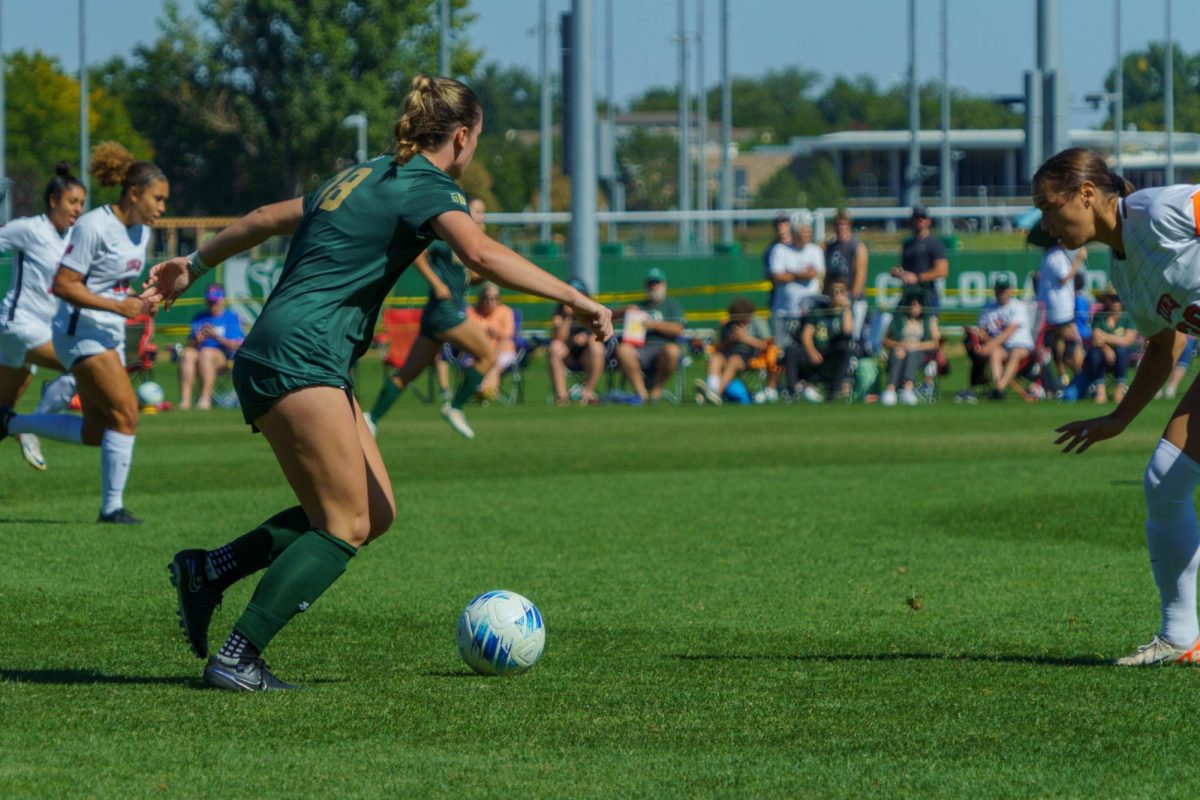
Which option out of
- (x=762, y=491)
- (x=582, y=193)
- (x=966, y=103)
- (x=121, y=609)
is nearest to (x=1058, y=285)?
(x=582, y=193)

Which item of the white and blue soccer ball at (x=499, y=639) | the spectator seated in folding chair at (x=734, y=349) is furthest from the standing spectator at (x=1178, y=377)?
the white and blue soccer ball at (x=499, y=639)

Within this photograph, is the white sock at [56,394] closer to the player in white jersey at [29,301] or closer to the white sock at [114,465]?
the player in white jersey at [29,301]

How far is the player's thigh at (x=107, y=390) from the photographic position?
1048 centimetres

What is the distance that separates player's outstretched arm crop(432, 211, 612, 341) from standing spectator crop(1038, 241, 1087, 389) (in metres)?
17.4

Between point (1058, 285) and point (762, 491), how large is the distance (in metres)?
10.9

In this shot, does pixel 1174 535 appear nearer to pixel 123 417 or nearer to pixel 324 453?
pixel 324 453

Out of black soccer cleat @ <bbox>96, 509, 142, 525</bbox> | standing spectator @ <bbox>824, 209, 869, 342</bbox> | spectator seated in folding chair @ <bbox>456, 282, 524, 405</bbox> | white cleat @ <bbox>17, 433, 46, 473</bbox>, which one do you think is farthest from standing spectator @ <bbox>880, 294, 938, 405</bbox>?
black soccer cleat @ <bbox>96, 509, 142, 525</bbox>

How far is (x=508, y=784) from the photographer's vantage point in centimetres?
473

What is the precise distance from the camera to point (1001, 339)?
2289 cm

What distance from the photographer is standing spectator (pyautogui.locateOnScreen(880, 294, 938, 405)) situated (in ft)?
75.4

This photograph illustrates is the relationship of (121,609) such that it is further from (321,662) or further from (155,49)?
(155,49)

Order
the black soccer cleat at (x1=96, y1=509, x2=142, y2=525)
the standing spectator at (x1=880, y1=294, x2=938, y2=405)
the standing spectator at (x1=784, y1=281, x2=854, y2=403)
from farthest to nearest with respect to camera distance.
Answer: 1. the standing spectator at (x1=880, y1=294, x2=938, y2=405)
2. the standing spectator at (x1=784, y1=281, x2=854, y2=403)
3. the black soccer cleat at (x1=96, y1=509, x2=142, y2=525)

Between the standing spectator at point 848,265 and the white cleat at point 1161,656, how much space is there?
16.1m

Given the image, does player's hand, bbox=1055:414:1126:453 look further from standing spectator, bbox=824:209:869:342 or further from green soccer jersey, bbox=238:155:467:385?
standing spectator, bbox=824:209:869:342
